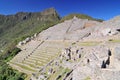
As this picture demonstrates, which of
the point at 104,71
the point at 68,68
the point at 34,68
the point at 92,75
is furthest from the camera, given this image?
the point at 34,68

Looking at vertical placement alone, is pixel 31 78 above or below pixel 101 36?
below

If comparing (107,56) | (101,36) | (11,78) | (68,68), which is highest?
(101,36)

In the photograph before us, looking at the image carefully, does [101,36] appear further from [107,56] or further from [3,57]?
[3,57]

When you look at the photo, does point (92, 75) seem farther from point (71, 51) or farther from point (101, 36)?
point (101, 36)

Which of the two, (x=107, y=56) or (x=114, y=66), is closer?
(x=114, y=66)

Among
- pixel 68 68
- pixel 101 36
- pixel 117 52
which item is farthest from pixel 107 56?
pixel 101 36

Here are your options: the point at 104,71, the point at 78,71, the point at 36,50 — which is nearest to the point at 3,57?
the point at 36,50

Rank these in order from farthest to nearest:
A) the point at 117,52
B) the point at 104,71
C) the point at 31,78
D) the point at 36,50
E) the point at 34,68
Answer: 1. the point at 36,50
2. the point at 34,68
3. the point at 31,78
4. the point at 117,52
5. the point at 104,71

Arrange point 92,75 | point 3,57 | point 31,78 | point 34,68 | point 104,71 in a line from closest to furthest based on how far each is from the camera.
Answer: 1. point 104,71
2. point 92,75
3. point 31,78
4. point 34,68
5. point 3,57

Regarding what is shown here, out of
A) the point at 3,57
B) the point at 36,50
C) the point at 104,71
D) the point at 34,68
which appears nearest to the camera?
the point at 104,71
